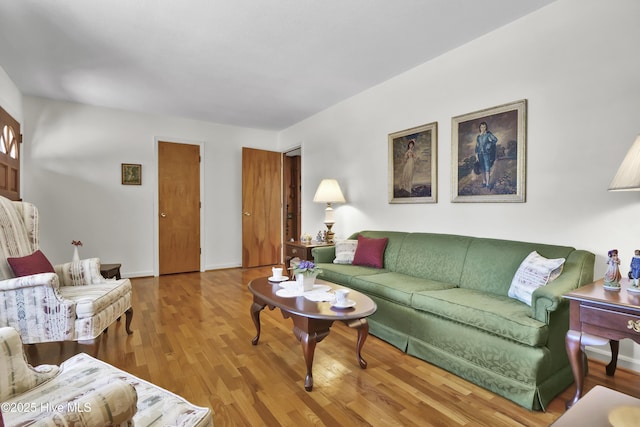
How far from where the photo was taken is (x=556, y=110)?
2359 mm

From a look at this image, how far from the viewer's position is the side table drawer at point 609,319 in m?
1.47

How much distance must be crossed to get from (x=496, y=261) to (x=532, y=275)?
39 centimetres

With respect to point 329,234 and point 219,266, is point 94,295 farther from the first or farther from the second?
point 219,266

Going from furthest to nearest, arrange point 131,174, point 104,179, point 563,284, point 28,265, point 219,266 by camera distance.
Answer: point 219,266 → point 131,174 → point 104,179 → point 28,265 → point 563,284

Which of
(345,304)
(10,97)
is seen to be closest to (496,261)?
(345,304)

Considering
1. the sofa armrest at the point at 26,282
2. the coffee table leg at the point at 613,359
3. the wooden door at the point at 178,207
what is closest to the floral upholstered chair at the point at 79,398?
the sofa armrest at the point at 26,282

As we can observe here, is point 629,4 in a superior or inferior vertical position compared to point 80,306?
superior

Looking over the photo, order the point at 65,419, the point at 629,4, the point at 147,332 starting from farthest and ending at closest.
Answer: the point at 147,332 < the point at 629,4 < the point at 65,419

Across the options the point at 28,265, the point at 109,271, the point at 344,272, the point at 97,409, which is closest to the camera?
the point at 97,409

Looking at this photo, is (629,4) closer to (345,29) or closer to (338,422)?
(345,29)

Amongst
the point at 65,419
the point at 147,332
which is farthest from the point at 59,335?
the point at 65,419

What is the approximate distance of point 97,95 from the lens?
13.6 feet

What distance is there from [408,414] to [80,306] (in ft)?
7.01

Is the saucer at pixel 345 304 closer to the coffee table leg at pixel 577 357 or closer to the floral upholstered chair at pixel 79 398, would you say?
the floral upholstered chair at pixel 79 398
